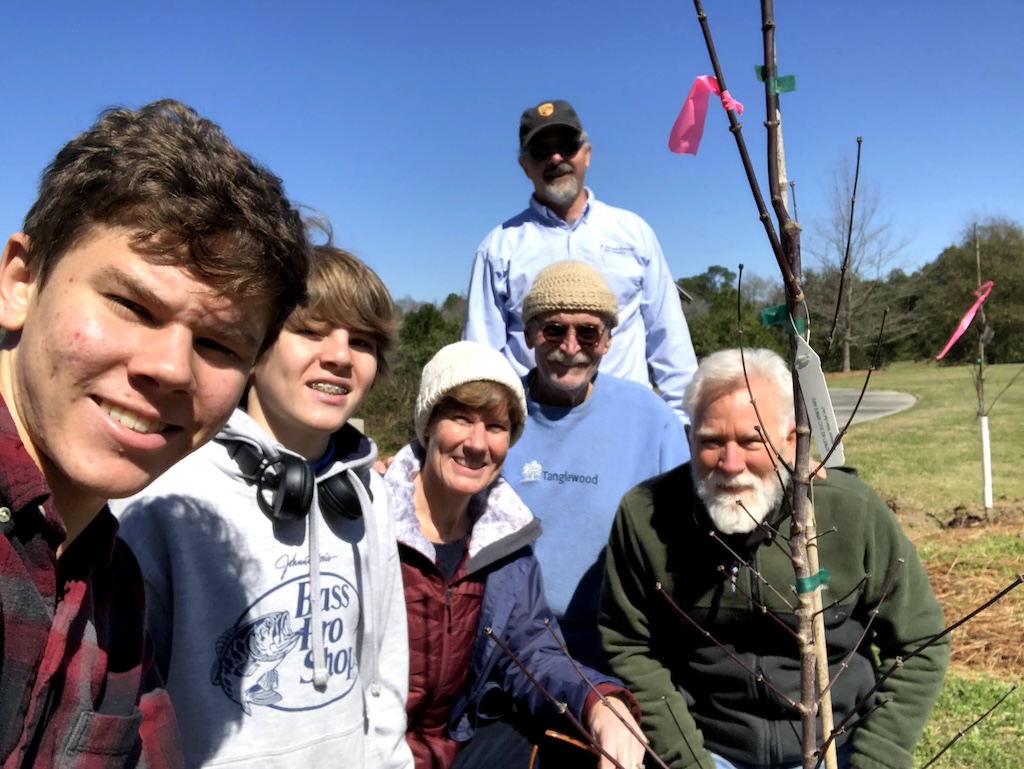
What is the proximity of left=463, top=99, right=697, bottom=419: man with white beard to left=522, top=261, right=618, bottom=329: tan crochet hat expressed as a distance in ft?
2.28

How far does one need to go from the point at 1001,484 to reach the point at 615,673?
10.9 meters

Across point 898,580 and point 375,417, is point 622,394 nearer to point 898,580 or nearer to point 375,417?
point 898,580

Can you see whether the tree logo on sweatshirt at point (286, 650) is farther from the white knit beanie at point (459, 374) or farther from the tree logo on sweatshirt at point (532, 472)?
the tree logo on sweatshirt at point (532, 472)

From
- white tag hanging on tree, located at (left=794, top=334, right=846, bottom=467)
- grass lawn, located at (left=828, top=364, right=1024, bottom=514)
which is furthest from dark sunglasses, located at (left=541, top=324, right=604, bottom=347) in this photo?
grass lawn, located at (left=828, top=364, right=1024, bottom=514)

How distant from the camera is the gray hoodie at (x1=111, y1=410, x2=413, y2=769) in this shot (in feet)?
5.92

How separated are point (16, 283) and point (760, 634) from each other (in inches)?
86.8

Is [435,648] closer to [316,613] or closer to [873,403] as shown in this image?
[316,613]

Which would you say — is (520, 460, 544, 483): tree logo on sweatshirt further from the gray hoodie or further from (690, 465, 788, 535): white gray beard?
the gray hoodie

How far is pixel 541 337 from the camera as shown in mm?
3199

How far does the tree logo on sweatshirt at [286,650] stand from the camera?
1849 mm

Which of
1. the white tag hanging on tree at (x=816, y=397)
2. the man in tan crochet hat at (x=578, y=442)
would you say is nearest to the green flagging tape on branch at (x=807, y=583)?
the white tag hanging on tree at (x=816, y=397)

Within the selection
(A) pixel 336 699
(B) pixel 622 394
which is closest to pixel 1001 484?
(B) pixel 622 394

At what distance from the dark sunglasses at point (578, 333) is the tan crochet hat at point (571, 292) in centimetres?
7

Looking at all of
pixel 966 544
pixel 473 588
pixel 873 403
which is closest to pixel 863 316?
pixel 873 403
